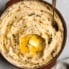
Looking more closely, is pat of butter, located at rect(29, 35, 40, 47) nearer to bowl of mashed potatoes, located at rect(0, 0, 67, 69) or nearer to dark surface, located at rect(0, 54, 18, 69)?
bowl of mashed potatoes, located at rect(0, 0, 67, 69)

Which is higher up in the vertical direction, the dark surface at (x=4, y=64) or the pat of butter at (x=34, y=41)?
the pat of butter at (x=34, y=41)

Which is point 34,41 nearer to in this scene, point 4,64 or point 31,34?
point 31,34

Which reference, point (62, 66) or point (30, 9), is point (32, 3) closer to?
point (30, 9)

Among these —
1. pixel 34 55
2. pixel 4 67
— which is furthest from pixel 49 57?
pixel 4 67

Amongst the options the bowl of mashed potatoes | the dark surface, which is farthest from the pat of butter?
the dark surface

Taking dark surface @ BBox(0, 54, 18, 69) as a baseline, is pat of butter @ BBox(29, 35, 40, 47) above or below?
above

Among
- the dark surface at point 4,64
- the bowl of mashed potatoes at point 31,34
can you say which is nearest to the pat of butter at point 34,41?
the bowl of mashed potatoes at point 31,34

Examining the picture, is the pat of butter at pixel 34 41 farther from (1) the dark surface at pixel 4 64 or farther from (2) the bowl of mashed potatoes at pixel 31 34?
(1) the dark surface at pixel 4 64

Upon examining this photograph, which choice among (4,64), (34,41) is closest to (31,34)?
(34,41)
